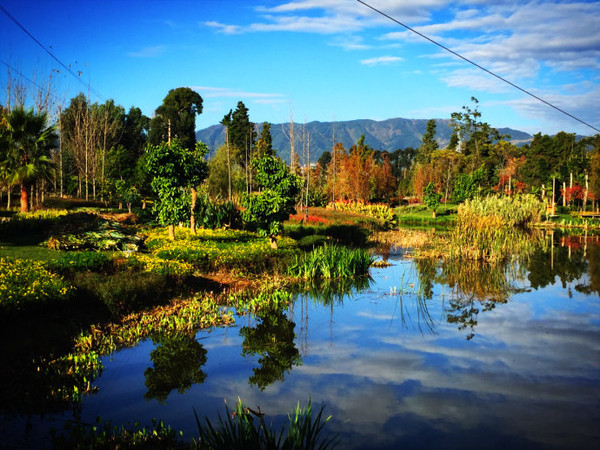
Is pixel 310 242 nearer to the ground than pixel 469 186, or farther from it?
nearer to the ground

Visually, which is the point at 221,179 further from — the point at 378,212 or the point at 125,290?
the point at 125,290

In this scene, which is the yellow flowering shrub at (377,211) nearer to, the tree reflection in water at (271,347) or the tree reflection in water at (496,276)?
the tree reflection in water at (496,276)

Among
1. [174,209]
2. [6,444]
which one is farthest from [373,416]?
[174,209]

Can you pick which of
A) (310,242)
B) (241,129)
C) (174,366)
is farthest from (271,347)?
(241,129)

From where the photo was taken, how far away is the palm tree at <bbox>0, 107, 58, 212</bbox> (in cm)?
2178

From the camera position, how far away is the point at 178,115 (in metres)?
62.7

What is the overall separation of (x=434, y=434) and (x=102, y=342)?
5795mm

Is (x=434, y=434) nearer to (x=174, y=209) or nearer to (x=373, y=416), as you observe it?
(x=373, y=416)

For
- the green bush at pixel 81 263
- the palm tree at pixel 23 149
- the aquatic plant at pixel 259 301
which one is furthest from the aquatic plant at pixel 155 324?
the palm tree at pixel 23 149

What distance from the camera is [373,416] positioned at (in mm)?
6629

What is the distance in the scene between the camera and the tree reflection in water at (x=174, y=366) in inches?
292

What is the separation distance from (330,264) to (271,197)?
2.93m

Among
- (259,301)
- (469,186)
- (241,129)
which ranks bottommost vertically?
(259,301)

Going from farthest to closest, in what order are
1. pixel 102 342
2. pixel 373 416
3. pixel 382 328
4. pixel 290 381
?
pixel 382 328 < pixel 102 342 < pixel 290 381 < pixel 373 416
